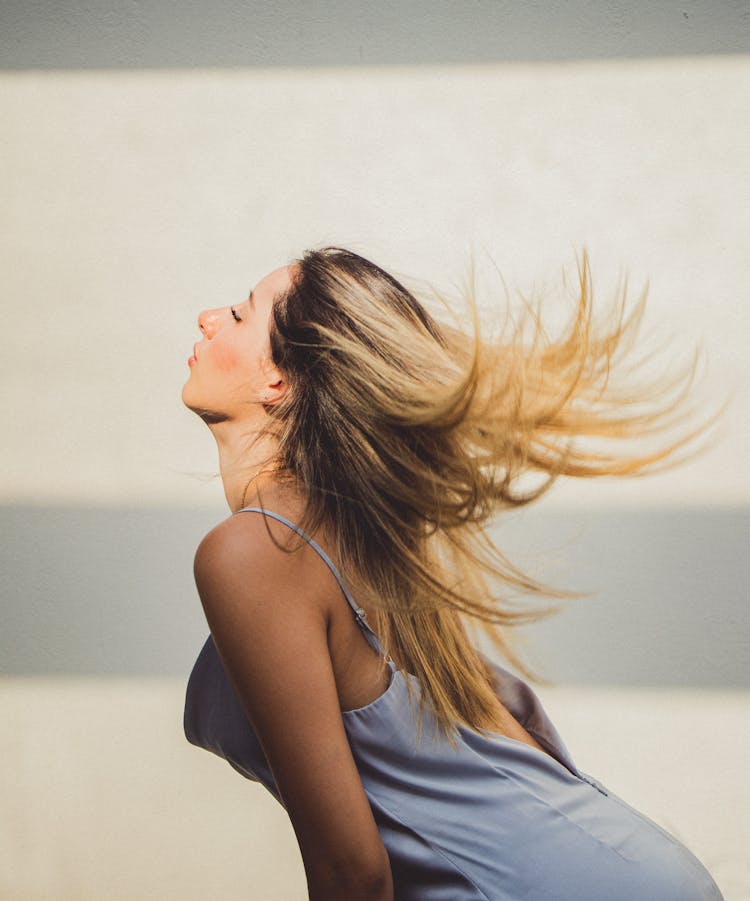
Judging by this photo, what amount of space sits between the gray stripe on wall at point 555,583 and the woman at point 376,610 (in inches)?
33.2

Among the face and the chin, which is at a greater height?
the face

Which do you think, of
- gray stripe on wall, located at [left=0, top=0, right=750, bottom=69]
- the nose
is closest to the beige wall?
gray stripe on wall, located at [left=0, top=0, right=750, bottom=69]

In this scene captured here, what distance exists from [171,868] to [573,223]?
1874 mm

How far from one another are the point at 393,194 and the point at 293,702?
1.43 metres

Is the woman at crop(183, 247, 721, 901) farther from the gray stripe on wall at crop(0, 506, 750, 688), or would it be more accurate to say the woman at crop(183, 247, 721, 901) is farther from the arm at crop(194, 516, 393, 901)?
the gray stripe on wall at crop(0, 506, 750, 688)

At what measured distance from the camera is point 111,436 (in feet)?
7.14

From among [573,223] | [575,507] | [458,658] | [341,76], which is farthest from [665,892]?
[341,76]

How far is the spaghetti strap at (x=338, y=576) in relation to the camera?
106cm

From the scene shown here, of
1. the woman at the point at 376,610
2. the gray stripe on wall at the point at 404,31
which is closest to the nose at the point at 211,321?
the woman at the point at 376,610

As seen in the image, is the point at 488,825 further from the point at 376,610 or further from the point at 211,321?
the point at 211,321

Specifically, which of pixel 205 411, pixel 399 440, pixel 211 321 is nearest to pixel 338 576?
pixel 399 440

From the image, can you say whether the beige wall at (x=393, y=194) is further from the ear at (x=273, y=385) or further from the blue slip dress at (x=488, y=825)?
the blue slip dress at (x=488, y=825)

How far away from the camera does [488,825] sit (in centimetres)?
110

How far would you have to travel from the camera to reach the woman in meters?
1.00
